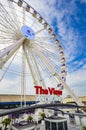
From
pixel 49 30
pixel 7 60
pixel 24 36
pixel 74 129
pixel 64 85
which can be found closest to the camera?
pixel 74 129

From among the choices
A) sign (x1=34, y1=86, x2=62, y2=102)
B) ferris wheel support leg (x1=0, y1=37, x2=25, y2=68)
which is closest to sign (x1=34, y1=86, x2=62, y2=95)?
sign (x1=34, y1=86, x2=62, y2=102)

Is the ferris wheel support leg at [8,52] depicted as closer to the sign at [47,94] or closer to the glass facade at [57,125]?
the sign at [47,94]

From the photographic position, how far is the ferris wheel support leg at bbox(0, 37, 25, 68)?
1904 cm

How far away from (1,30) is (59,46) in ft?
38.1

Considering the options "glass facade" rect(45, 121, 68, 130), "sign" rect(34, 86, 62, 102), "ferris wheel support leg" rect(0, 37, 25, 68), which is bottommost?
"glass facade" rect(45, 121, 68, 130)

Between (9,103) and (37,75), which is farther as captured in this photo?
(9,103)

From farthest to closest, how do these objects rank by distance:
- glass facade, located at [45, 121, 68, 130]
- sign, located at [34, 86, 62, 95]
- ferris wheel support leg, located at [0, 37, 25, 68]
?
1. sign, located at [34, 86, 62, 95]
2. ferris wheel support leg, located at [0, 37, 25, 68]
3. glass facade, located at [45, 121, 68, 130]

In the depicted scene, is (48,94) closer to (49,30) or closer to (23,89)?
(23,89)

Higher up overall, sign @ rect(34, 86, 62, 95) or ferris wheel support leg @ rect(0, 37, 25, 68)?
ferris wheel support leg @ rect(0, 37, 25, 68)

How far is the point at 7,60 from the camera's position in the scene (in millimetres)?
19844

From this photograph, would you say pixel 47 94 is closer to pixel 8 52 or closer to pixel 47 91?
pixel 47 91

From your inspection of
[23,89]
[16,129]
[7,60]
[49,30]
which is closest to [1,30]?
[7,60]

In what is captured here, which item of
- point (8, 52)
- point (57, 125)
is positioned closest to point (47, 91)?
point (57, 125)

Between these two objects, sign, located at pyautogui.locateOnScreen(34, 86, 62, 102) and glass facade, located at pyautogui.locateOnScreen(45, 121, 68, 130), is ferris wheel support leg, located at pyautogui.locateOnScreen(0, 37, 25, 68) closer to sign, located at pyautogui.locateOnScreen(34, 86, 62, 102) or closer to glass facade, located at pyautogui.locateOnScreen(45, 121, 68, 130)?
sign, located at pyautogui.locateOnScreen(34, 86, 62, 102)
